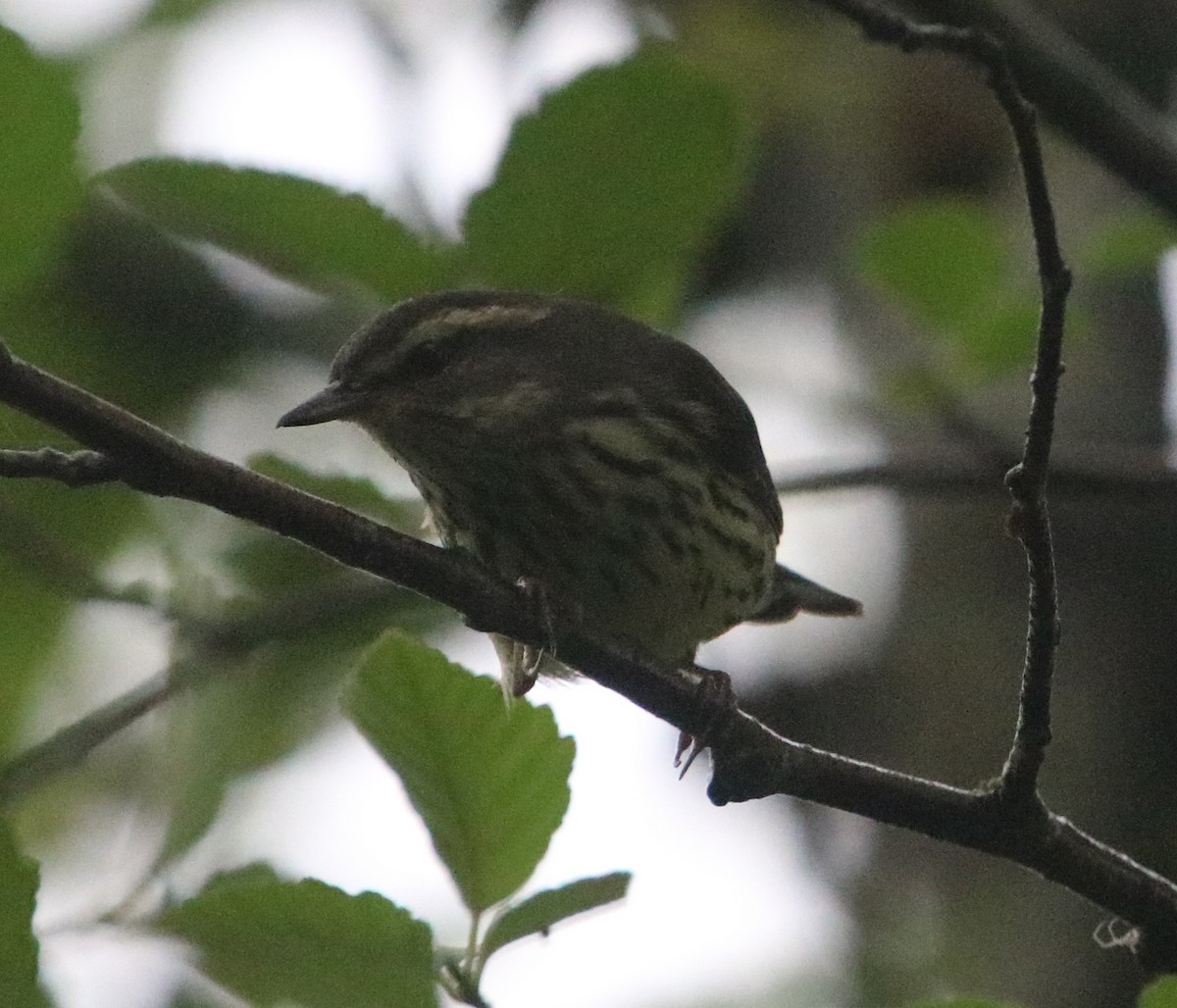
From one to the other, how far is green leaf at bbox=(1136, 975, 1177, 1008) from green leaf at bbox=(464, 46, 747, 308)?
5.54 feet

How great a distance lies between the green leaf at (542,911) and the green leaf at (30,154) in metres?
1.17

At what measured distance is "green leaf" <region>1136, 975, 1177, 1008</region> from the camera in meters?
2.22

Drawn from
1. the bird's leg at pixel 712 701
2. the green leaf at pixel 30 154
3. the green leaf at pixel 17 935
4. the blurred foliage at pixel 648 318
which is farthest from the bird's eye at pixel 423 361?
the green leaf at pixel 17 935

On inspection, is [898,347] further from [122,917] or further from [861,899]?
[122,917]

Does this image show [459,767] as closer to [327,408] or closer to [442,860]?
[442,860]

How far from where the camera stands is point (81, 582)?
401 centimetres

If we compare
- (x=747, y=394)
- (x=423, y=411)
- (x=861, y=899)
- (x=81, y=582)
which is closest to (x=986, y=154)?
(x=747, y=394)

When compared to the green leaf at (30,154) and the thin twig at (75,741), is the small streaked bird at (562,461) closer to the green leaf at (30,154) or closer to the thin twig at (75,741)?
the thin twig at (75,741)

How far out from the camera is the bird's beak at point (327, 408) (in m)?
4.22

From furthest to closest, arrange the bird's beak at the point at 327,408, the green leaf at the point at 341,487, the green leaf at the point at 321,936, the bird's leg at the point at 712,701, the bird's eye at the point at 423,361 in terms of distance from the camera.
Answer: the bird's eye at the point at 423,361 < the bird's beak at the point at 327,408 < the green leaf at the point at 341,487 < the bird's leg at the point at 712,701 < the green leaf at the point at 321,936

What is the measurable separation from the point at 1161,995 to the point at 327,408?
8.52 feet

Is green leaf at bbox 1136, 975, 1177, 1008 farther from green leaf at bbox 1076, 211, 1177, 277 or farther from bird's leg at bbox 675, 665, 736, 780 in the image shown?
green leaf at bbox 1076, 211, 1177, 277

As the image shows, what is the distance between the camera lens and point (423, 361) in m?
4.62

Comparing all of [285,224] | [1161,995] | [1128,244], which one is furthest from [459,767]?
[1128,244]
